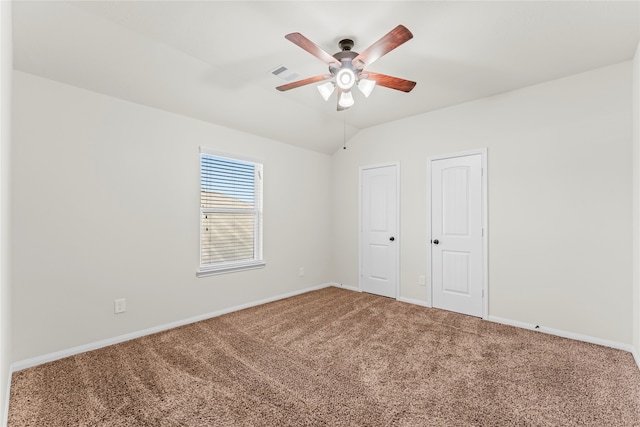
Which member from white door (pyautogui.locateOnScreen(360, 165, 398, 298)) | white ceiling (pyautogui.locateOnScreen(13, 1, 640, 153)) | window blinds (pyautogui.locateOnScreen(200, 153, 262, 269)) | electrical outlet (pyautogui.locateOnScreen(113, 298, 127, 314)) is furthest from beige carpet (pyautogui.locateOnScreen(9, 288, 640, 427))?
white ceiling (pyautogui.locateOnScreen(13, 1, 640, 153))

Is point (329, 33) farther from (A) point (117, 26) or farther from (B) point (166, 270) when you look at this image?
(B) point (166, 270)

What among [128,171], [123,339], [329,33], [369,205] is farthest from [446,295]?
[128,171]

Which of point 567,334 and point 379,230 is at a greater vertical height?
point 379,230

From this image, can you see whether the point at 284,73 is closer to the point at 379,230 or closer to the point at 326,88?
the point at 326,88

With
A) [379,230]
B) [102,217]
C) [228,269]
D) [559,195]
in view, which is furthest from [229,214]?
[559,195]

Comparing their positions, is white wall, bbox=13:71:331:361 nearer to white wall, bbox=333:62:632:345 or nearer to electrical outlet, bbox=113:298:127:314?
electrical outlet, bbox=113:298:127:314

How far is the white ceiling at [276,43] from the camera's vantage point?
2.06 m

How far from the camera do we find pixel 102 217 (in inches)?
109

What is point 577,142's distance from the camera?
116 inches

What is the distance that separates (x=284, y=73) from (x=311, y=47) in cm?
107

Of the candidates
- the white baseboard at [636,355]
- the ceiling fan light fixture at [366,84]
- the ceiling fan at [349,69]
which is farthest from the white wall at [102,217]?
the white baseboard at [636,355]

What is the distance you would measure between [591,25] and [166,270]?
4.40 meters

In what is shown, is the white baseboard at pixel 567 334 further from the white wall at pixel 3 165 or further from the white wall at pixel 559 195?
the white wall at pixel 3 165

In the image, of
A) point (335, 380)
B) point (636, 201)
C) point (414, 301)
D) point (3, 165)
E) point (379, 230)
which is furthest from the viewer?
point (379, 230)
